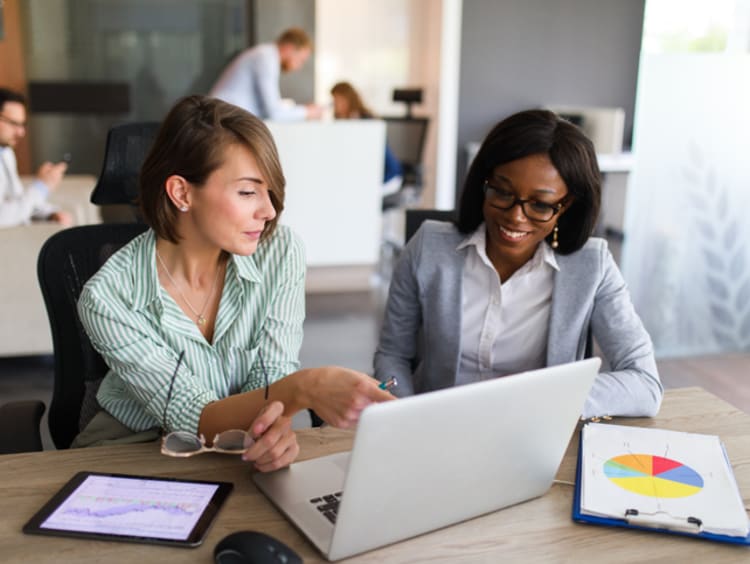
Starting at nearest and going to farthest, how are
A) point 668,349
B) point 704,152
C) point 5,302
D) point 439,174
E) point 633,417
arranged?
point 633,417, point 5,302, point 704,152, point 668,349, point 439,174

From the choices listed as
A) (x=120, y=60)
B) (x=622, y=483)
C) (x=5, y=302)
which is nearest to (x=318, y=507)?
(x=622, y=483)

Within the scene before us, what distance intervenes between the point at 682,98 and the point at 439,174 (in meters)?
3.20

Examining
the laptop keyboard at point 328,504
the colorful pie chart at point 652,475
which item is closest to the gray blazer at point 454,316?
the colorful pie chart at point 652,475

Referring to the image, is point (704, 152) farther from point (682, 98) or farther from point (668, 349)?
point (668, 349)

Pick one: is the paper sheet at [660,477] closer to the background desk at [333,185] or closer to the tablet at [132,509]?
the tablet at [132,509]

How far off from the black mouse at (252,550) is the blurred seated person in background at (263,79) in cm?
420

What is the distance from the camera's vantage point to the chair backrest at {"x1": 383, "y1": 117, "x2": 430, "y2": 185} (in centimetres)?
545

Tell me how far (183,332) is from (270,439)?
Result: 0.33 metres

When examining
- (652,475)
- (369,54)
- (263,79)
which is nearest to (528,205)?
(652,475)

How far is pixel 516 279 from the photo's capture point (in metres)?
1.62

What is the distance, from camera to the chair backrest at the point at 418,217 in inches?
74.1

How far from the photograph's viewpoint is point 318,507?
3.50ft

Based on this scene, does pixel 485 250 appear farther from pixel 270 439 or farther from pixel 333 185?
pixel 333 185

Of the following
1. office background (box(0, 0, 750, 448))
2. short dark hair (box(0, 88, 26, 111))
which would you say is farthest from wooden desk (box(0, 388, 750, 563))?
office background (box(0, 0, 750, 448))
